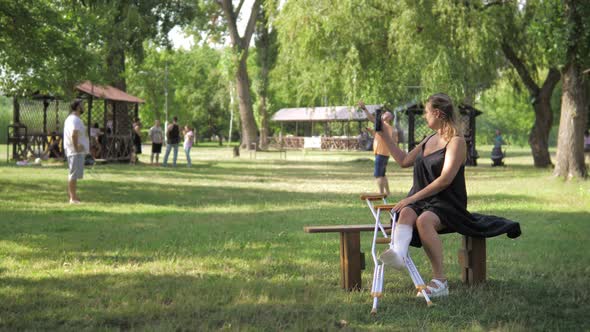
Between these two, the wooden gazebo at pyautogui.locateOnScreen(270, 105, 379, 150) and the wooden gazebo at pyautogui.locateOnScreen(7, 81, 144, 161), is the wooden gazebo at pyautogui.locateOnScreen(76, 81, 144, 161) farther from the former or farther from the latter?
the wooden gazebo at pyautogui.locateOnScreen(270, 105, 379, 150)

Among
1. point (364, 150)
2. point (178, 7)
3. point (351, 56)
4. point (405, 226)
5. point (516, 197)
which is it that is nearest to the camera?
point (405, 226)

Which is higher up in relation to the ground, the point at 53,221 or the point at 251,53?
the point at 251,53

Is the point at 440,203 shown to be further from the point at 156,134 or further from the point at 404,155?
the point at 156,134

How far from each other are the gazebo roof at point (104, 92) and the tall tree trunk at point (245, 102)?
45.5 feet

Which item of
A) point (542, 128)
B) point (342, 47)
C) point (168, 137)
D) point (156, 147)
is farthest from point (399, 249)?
point (542, 128)

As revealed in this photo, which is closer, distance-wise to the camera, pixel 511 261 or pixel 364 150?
pixel 511 261

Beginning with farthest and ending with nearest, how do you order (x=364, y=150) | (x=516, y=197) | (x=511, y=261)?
(x=364, y=150)
(x=516, y=197)
(x=511, y=261)

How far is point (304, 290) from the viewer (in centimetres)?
646

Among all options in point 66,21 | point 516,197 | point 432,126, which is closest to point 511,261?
point 432,126

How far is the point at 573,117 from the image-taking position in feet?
71.4

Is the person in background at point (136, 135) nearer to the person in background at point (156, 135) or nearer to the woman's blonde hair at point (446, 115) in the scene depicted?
the person in background at point (156, 135)

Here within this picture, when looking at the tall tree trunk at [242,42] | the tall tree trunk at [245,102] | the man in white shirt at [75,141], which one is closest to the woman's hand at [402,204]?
the man in white shirt at [75,141]

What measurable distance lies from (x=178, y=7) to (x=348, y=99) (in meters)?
11.2

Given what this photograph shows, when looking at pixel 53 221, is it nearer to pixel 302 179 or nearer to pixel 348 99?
pixel 302 179
